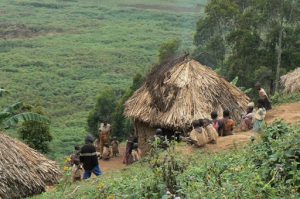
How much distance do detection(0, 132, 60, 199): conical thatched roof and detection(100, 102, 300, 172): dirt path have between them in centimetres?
148

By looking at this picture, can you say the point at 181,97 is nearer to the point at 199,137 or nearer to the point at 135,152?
the point at 135,152

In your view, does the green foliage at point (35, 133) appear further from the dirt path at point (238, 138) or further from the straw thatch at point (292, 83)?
the straw thatch at point (292, 83)

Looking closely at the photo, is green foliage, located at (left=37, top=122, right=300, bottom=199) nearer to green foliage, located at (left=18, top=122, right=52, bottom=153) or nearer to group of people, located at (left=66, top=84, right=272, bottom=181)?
group of people, located at (left=66, top=84, right=272, bottom=181)

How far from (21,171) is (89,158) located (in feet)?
7.85

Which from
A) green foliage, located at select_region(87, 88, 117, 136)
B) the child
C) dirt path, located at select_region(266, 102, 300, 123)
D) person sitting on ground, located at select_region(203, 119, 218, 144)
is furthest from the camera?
green foliage, located at select_region(87, 88, 117, 136)

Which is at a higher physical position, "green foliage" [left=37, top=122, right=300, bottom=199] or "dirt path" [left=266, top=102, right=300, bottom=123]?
"green foliage" [left=37, top=122, right=300, bottom=199]

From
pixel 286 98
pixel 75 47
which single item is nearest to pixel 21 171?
pixel 286 98

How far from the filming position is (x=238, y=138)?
1107 cm

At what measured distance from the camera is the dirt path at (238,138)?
34.5ft


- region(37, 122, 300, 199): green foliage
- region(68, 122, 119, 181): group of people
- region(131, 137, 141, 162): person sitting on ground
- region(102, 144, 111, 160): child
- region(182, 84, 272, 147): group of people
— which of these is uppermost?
region(37, 122, 300, 199): green foliage

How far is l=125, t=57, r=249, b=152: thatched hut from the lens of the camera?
46.2ft

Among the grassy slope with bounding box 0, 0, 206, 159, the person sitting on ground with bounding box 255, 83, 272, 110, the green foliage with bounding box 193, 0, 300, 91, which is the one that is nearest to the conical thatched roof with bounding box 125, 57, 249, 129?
the person sitting on ground with bounding box 255, 83, 272, 110

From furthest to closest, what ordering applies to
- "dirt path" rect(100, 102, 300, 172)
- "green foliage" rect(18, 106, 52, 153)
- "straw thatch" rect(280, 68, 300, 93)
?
1. "green foliage" rect(18, 106, 52, 153)
2. "straw thatch" rect(280, 68, 300, 93)
3. "dirt path" rect(100, 102, 300, 172)

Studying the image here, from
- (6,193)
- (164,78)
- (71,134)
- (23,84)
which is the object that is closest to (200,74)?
(164,78)
